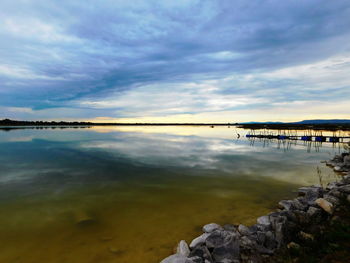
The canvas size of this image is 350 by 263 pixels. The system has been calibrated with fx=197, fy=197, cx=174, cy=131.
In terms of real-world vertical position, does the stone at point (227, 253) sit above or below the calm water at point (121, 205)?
above

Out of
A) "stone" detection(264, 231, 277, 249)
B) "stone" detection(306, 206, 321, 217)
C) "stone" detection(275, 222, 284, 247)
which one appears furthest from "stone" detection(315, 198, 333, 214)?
"stone" detection(264, 231, 277, 249)

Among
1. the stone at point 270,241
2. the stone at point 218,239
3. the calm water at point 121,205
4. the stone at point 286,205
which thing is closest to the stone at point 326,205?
the stone at point 286,205

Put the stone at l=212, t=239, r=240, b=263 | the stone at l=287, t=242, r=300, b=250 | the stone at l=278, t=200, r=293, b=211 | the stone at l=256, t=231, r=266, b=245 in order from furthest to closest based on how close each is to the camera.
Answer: the stone at l=278, t=200, r=293, b=211
the stone at l=256, t=231, r=266, b=245
the stone at l=287, t=242, r=300, b=250
the stone at l=212, t=239, r=240, b=263

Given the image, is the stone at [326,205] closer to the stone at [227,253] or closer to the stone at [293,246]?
the stone at [293,246]

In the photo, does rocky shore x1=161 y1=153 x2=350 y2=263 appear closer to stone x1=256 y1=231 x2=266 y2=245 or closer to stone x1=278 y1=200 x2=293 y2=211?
stone x1=256 y1=231 x2=266 y2=245

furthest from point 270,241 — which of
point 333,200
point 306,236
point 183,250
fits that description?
point 333,200

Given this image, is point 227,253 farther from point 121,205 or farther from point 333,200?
point 121,205

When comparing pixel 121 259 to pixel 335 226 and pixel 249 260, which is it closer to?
pixel 249 260

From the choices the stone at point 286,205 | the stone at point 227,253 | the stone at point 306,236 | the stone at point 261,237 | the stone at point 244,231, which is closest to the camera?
the stone at point 227,253

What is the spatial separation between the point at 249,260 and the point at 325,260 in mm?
1901

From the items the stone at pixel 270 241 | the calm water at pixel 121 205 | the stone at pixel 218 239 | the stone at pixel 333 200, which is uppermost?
the stone at pixel 333 200

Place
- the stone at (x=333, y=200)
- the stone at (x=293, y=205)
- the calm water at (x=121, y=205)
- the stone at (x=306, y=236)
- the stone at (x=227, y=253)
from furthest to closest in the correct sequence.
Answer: the stone at (x=293, y=205) → the stone at (x=333, y=200) → the calm water at (x=121, y=205) → the stone at (x=306, y=236) → the stone at (x=227, y=253)

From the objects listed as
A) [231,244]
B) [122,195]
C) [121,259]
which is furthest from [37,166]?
[231,244]

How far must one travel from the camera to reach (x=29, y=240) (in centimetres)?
762
